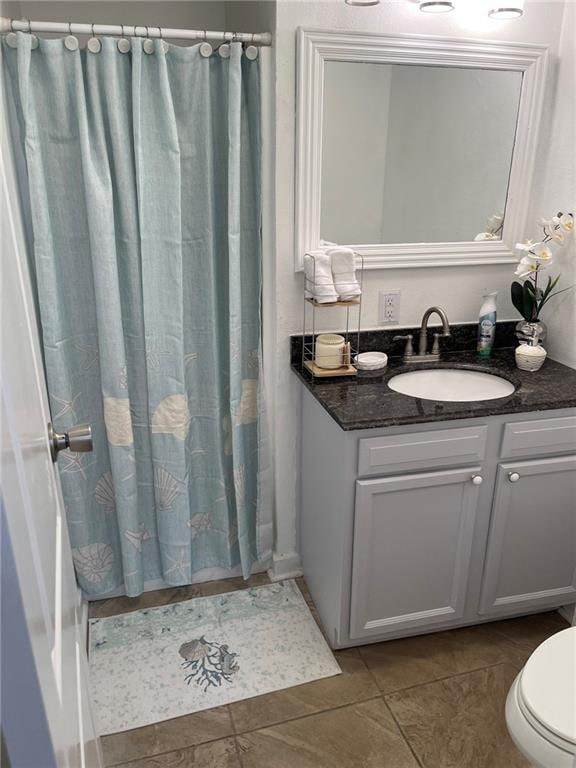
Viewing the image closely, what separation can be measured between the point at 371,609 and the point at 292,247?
1187 millimetres

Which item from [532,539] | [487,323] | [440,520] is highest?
[487,323]

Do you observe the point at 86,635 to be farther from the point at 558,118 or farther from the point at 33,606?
the point at 558,118

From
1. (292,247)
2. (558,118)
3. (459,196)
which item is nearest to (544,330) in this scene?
(459,196)

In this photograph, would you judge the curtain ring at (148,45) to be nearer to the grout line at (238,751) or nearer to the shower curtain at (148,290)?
the shower curtain at (148,290)

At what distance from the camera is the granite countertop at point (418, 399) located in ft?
5.73

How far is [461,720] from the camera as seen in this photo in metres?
1.80

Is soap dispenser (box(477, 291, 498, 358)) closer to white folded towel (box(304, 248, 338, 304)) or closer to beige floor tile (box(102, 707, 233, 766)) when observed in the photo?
white folded towel (box(304, 248, 338, 304))

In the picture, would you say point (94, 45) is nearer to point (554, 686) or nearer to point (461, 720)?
point (554, 686)

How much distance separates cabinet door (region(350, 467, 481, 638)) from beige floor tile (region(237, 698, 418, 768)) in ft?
0.83

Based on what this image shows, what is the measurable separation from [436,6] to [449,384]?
1180 millimetres

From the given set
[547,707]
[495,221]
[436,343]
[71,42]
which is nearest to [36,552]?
[547,707]

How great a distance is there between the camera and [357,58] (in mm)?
1896

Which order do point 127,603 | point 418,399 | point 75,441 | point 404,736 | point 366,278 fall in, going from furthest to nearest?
point 127,603, point 366,278, point 418,399, point 404,736, point 75,441

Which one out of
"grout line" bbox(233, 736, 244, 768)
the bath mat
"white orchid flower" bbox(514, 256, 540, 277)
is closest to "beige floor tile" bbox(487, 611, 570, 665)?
the bath mat
